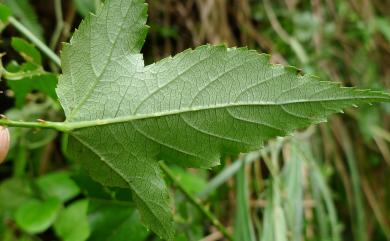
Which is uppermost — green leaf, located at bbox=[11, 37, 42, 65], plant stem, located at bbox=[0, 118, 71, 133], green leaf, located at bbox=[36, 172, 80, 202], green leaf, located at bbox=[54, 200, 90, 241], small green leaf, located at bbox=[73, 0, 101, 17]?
small green leaf, located at bbox=[73, 0, 101, 17]

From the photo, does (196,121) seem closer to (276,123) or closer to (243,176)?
(276,123)

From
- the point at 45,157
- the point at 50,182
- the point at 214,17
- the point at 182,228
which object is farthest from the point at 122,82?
the point at 214,17

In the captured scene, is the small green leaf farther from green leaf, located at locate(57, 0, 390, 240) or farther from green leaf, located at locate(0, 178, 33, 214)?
green leaf, located at locate(57, 0, 390, 240)

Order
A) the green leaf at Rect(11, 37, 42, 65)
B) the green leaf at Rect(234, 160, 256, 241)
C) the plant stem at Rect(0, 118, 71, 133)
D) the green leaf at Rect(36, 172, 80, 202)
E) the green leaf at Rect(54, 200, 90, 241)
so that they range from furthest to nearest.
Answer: the green leaf at Rect(36, 172, 80, 202), the green leaf at Rect(54, 200, 90, 241), the green leaf at Rect(234, 160, 256, 241), the green leaf at Rect(11, 37, 42, 65), the plant stem at Rect(0, 118, 71, 133)

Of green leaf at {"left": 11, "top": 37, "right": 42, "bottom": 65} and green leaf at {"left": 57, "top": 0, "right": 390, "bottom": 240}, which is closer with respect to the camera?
green leaf at {"left": 57, "top": 0, "right": 390, "bottom": 240}

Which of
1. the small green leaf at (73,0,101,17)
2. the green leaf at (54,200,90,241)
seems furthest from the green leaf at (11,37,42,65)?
the small green leaf at (73,0,101,17)

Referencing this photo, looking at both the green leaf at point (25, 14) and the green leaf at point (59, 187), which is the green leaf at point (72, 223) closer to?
the green leaf at point (59, 187)

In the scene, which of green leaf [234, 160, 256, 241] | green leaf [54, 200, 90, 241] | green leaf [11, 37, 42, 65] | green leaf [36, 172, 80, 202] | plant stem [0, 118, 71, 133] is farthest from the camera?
green leaf [36, 172, 80, 202]
